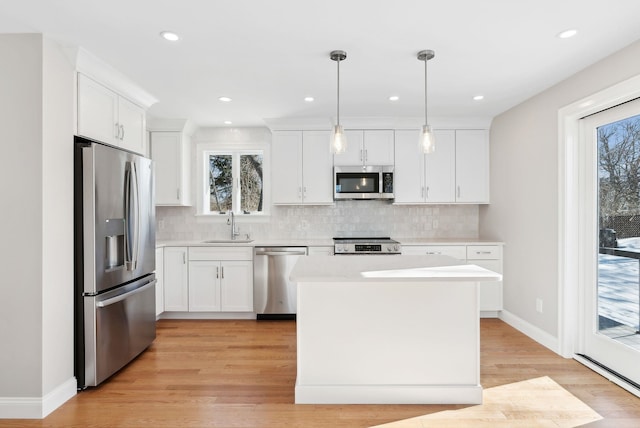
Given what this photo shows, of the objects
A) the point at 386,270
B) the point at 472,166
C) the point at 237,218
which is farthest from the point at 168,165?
the point at 472,166

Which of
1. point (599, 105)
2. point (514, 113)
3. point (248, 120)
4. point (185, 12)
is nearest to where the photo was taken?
point (185, 12)

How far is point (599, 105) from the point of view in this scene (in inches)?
107

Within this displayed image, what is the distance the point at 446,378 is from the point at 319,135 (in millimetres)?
3030

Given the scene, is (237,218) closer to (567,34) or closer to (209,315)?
(209,315)

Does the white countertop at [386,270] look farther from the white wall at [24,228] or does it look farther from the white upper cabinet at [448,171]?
the white upper cabinet at [448,171]

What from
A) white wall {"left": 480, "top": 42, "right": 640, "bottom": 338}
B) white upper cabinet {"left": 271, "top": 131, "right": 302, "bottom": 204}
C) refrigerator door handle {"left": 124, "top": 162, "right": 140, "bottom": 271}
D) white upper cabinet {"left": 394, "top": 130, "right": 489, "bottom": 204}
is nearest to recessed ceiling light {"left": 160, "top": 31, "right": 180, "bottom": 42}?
refrigerator door handle {"left": 124, "top": 162, "right": 140, "bottom": 271}

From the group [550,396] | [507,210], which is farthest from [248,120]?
[550,396]

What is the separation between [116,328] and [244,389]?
3.53 feet

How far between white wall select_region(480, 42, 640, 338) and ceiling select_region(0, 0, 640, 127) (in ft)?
0.46

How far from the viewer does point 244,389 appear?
8.50 ft

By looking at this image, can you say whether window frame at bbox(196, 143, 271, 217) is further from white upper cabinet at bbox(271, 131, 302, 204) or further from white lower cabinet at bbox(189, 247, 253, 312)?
white lower cabinet at bbox(189, 247, 253, 312)

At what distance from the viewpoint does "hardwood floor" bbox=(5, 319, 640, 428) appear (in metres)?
2.20

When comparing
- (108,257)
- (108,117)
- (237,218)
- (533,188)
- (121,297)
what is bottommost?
(121,297)

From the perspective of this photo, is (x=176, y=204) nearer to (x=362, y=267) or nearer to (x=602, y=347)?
(x=362, y=267)
